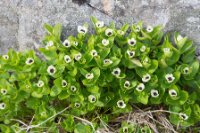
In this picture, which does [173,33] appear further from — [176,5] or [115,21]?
[115,21]

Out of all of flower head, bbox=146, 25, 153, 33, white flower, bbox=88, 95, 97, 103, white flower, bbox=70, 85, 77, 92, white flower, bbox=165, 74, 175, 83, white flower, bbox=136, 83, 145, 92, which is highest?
flower head, bbox=146, 25, 153, 33

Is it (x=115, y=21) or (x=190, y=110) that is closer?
(x=190, y=110)

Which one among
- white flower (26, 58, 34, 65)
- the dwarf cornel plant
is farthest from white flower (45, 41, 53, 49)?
white flower (26, 58, 34, 65)

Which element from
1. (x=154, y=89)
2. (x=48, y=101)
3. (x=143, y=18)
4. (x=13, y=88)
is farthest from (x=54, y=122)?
(x=143, y=18)

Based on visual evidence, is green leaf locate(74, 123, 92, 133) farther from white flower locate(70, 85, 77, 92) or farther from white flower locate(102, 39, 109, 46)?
white flower locate(102, 39, 109, 46)

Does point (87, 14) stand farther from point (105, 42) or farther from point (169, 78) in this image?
point (169, 78)

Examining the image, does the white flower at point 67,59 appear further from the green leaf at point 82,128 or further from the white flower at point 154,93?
the white flower at point 154,93
